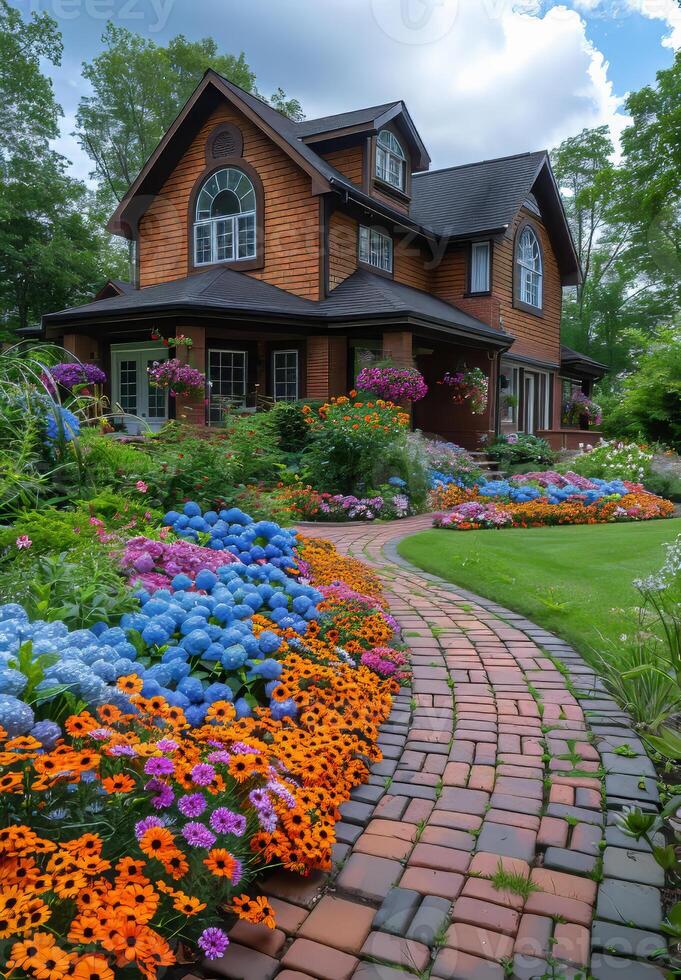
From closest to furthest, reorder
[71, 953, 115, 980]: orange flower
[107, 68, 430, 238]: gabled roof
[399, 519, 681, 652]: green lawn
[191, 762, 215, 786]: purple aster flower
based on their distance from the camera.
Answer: [71, 953, 115, 980]: orange flower → [191, 762, 215, 786]: purple aster flower → [399, 519, 681, 652]: green lawn → [107, 68, 430, 238]: gabled roof

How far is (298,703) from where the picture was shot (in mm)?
2541

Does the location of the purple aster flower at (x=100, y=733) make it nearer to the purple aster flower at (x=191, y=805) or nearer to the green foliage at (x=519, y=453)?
the purple aster flower at (x=191, y=805)

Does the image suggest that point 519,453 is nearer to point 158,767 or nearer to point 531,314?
point 531,314

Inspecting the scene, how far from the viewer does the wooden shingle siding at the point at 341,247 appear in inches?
526

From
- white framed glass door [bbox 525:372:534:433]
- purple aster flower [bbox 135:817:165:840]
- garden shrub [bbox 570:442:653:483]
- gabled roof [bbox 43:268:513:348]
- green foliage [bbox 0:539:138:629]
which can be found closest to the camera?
purple aster flower [bbox 135:817:165:840]

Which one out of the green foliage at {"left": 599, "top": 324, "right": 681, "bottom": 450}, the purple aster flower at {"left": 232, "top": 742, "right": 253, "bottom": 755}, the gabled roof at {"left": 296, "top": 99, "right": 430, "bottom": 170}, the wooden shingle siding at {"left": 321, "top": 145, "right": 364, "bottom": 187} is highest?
the gabled roof at {"left": 296, "top": 99, "right": 430, "bottom": 170}

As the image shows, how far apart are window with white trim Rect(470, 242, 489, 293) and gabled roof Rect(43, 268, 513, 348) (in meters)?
1.86

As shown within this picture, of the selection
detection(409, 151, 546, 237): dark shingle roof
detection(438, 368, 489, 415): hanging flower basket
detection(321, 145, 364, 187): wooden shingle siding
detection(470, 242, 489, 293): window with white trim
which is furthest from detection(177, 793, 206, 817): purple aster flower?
detection(470, 242, 489, 293): window with white trim

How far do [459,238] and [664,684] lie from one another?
48.3 feet

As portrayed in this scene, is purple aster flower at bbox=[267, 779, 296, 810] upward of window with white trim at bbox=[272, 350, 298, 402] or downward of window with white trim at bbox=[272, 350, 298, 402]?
downward

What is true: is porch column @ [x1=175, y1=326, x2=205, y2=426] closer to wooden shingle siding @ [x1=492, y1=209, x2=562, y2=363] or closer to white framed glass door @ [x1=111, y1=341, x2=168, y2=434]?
white framed glass door @ [x1=111, y1=341, x2=168, y2=434]

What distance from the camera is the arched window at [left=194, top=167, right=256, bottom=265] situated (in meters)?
14.1

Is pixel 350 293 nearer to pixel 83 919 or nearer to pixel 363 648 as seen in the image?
pixel 363 648

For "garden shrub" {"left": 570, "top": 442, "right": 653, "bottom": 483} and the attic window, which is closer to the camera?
"garden shrub" {"left": 570, "top": 442, "right": 653, "bottom": 483}
